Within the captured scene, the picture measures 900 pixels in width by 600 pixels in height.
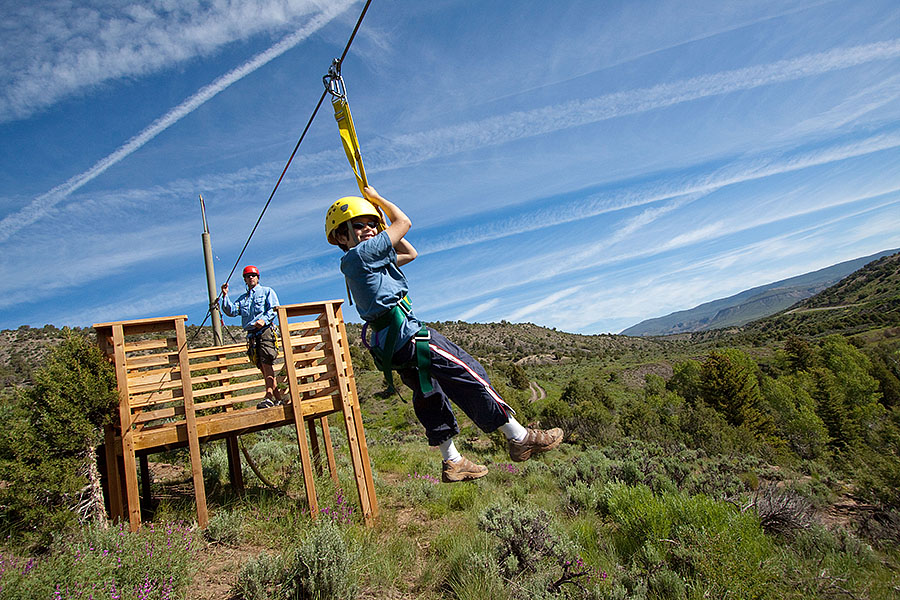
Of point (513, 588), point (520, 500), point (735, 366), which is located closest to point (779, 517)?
point (520, 500)

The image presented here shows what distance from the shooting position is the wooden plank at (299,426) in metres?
6.00

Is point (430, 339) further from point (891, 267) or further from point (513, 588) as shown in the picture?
point (891, 267)

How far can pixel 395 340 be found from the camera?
10.6ft

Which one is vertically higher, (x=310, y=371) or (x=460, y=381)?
(x=310, y=371)

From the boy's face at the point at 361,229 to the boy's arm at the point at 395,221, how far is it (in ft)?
0.46

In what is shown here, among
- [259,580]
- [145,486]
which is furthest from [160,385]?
[259,580]

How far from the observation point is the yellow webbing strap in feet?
11.4

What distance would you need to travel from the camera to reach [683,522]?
625 centimetres

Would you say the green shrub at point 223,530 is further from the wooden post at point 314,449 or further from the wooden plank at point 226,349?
the wooden plank at point 226,349

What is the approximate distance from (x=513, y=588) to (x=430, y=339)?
311 centimetres

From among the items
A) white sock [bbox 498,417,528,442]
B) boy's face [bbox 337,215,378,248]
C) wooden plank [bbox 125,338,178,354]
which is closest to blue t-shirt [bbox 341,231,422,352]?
boy's face [bbox 337,215,378,248]

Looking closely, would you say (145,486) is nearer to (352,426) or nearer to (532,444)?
(352,426)

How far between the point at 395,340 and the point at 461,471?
1257 millimetres

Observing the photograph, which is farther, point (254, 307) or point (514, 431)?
point (254, 307)
